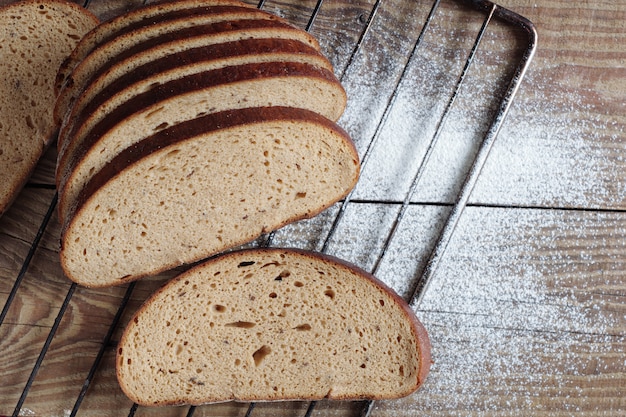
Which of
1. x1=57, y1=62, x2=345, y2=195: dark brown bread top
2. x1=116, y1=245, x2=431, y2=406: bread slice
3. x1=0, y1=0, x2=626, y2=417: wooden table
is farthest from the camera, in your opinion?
x1=0, y1=0, x2=626, y2=417: wooden table

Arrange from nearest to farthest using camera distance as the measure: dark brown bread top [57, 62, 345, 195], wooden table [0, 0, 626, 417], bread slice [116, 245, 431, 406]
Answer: dark brown bread top [57, 62, 345, 195]
bread slice [116, 245, 431, 406]
wooden table [0, 0, 626, 417]

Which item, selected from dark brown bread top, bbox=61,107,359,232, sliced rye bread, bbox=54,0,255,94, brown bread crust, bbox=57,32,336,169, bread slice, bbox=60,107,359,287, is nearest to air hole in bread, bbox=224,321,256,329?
bread slice, bbox=60,107,359,287

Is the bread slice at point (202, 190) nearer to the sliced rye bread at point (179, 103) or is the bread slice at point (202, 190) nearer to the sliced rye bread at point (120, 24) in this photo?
the sliced rye bread at point (179, 103)

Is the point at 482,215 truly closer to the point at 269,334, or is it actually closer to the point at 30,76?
the point at 269,334

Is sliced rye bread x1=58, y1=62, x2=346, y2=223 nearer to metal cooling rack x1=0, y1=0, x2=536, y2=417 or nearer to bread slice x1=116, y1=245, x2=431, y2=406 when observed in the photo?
metal cooling rack x1=0, y1=0, x2=536, y2=417

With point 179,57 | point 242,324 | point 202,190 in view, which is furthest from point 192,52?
point 242,324

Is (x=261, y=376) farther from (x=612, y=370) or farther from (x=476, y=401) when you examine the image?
(x=612, y=370)
